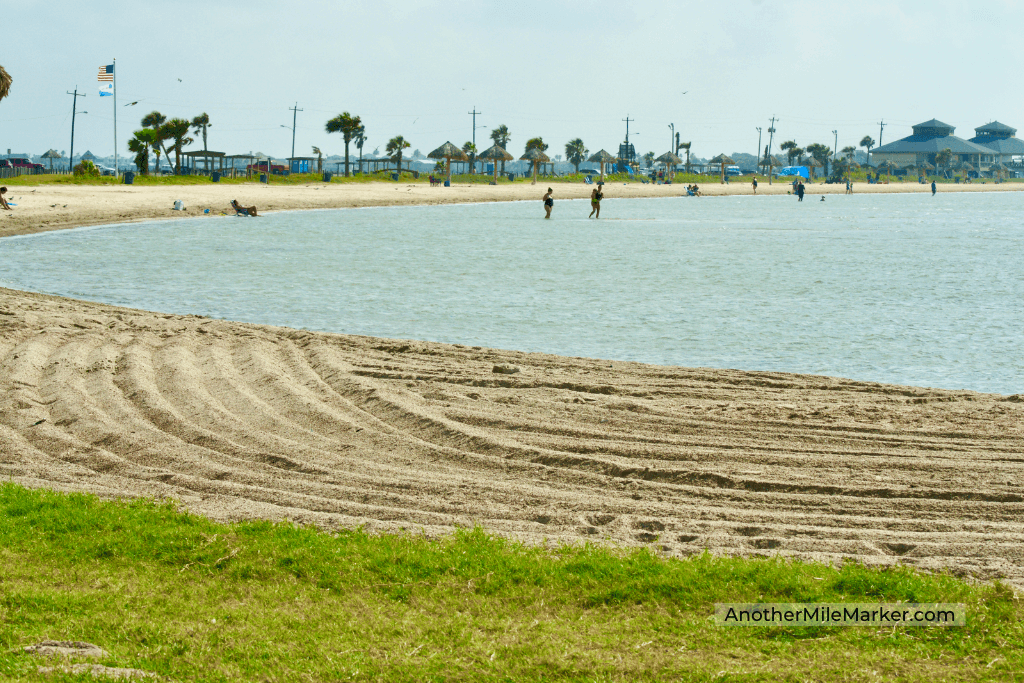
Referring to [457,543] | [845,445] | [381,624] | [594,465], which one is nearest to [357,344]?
[594,465]

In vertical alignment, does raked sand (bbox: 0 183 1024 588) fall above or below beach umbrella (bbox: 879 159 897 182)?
below

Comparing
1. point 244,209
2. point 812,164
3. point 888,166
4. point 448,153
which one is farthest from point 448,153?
point 888,166

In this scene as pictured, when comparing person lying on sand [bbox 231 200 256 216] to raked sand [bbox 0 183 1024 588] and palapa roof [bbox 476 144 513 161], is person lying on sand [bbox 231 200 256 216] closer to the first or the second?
raked sand [bbox 0 183 1024 588]

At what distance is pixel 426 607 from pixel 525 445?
343 cm

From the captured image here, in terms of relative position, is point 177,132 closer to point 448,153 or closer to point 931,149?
point 448,153

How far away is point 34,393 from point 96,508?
4.25m

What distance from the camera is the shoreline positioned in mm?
36969

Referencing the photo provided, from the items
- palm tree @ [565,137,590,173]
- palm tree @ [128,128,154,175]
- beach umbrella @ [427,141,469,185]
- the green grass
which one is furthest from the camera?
palm tree @ [565,137,590,173]

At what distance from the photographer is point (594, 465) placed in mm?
7648

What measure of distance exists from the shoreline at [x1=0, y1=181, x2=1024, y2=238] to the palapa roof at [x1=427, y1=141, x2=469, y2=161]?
6.83 m

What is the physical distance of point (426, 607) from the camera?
191 inches

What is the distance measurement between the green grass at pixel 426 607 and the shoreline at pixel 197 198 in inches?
1150

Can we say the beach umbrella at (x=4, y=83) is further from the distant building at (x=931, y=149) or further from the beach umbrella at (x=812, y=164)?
the distant building at (x=931, y=149)

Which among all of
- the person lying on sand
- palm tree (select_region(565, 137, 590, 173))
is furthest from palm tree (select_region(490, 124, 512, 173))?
the person lying on sand
